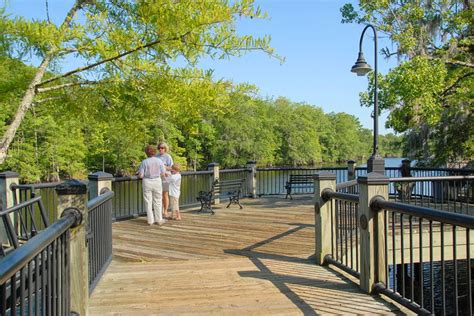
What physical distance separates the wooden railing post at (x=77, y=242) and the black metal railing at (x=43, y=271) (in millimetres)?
191

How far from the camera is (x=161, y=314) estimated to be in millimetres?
3707

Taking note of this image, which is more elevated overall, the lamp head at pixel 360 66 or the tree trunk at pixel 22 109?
the lamp head at pixel 360 66

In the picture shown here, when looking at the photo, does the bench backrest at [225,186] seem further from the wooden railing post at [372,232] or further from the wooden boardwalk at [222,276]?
the wooden railing post at [372,232]

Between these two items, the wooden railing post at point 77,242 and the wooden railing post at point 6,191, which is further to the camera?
the wooden railing post at point 6,191

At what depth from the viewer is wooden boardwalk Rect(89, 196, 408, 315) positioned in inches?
153

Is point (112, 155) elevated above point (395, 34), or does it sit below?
below

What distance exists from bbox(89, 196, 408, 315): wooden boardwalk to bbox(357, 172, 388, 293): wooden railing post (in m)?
0.26

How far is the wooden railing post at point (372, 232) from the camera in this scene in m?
4.16

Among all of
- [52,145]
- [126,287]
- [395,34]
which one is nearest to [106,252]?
[126,287]

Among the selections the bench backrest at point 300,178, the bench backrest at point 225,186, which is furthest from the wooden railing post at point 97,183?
the bench backrest at point 300,178

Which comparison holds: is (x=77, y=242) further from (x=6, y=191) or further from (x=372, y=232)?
(x=6, y=191)

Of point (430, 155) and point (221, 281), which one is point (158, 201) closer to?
point (221, 281)

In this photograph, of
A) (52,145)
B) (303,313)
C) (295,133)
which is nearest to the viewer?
(303,313)

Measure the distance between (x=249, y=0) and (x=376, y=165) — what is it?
16.6 feet
